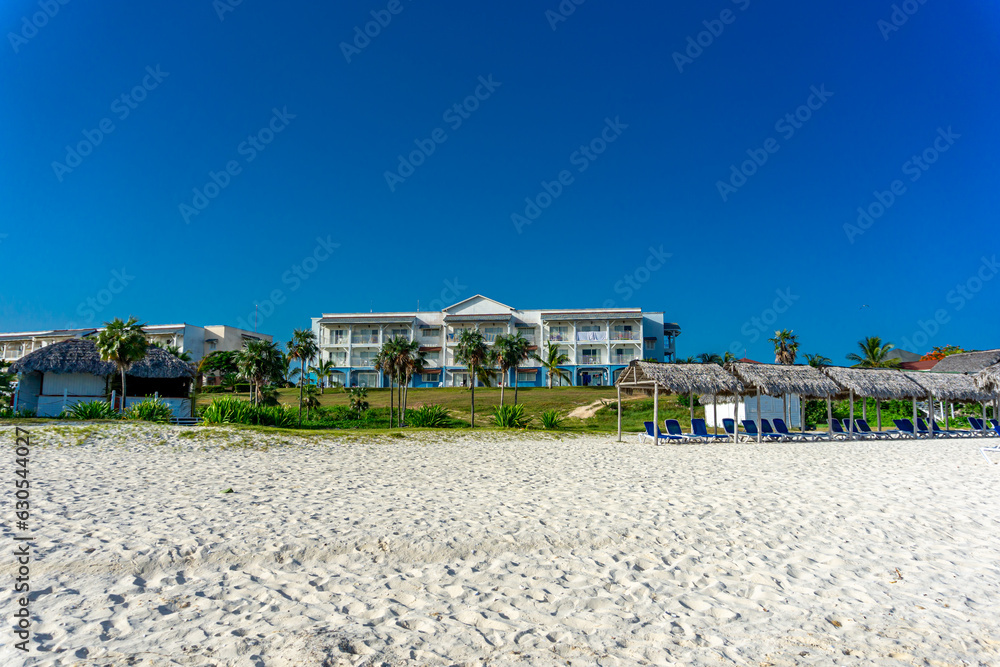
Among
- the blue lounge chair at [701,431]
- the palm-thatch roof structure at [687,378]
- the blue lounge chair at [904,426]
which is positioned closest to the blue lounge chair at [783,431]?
the palm-thatch roof structure at [687,378]

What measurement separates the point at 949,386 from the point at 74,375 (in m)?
39.1

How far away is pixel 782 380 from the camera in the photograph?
75.4ft

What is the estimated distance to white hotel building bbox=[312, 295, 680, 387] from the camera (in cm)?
5509

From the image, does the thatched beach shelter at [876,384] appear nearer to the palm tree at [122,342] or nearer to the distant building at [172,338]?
the palm tree at [122,342]

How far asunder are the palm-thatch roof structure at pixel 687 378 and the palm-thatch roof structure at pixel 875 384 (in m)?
4.98

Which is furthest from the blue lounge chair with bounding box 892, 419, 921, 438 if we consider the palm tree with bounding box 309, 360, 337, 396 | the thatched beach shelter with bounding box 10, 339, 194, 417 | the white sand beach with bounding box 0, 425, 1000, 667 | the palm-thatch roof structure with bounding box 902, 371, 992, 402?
the palm tree with bounding box 309, 360, 337, 396

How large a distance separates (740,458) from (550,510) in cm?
982

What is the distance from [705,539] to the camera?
6598 mm

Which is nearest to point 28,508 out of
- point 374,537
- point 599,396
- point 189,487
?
point 189,487

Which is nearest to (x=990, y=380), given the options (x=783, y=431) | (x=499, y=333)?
(x=783, y=431)

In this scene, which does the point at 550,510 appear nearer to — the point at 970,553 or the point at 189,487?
the point at 970,553

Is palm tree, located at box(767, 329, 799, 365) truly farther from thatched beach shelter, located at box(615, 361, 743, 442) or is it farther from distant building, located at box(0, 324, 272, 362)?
distant building, located at box(0, 324, 272, 362)

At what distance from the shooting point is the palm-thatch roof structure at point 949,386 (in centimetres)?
2495

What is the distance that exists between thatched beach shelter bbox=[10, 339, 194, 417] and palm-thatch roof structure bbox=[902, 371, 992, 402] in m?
33.0
